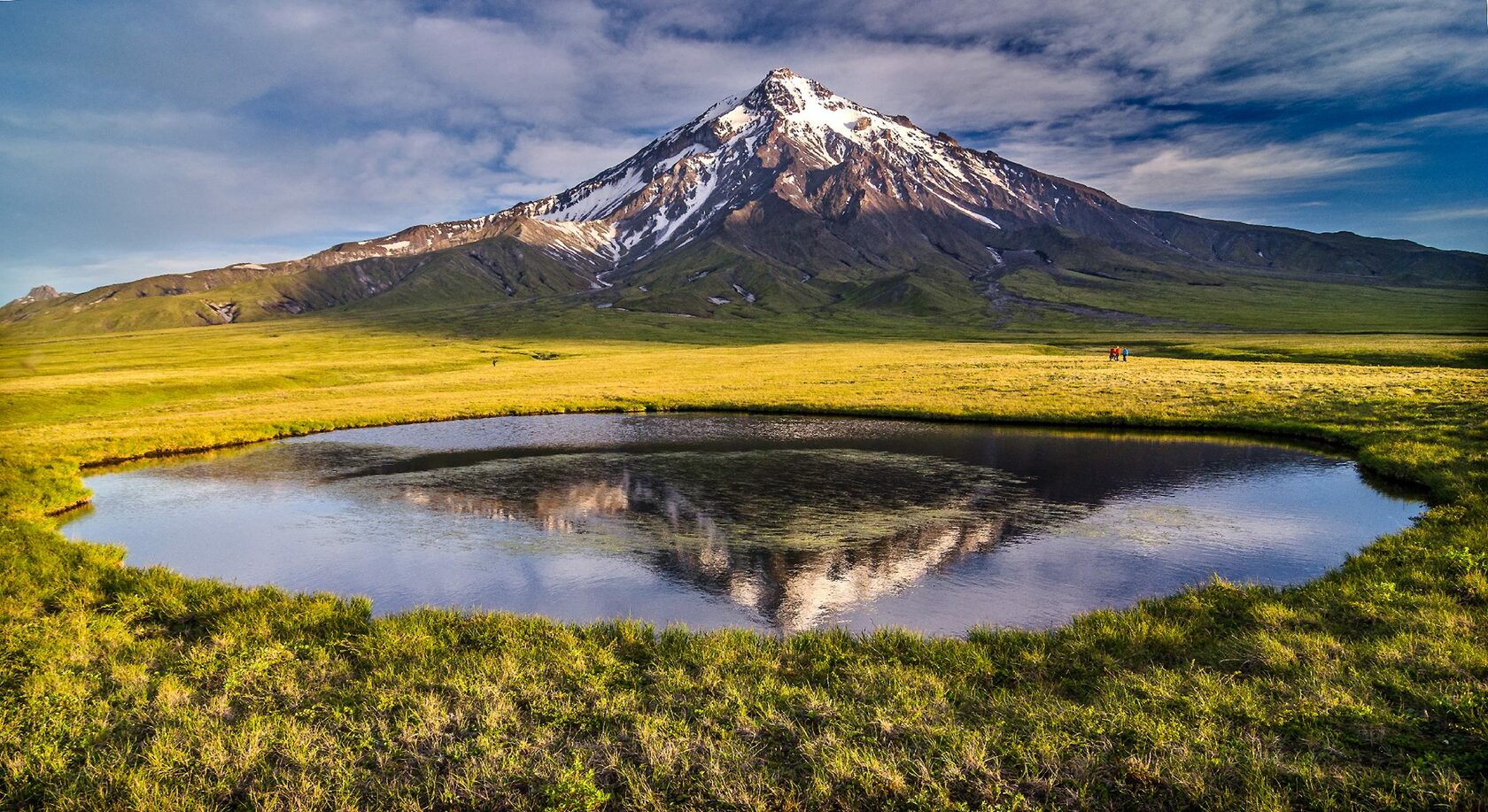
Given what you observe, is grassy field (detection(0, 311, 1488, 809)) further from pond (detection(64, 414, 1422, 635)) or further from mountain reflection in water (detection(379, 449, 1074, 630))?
mountain reflection in water (detection(379, 449, 1074, 630))

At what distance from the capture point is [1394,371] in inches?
2608

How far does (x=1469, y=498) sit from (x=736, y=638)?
82.6 ft

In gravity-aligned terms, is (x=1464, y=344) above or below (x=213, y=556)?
above

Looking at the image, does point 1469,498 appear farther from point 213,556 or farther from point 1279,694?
point 213,556

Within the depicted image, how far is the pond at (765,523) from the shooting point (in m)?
18.7

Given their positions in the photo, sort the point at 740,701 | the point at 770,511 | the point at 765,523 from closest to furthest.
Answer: the point at 740,701 < the point at 765,523 < the point at 770,511

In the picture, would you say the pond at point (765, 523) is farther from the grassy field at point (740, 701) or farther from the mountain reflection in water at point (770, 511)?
the grassy field at point (740, 701)

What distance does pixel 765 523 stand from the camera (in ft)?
84.2

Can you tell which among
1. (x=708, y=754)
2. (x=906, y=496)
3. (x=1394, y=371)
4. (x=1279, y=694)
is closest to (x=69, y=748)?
(x=708, y=754)

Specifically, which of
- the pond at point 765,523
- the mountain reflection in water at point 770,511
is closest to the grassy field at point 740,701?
the pond at point 765,523

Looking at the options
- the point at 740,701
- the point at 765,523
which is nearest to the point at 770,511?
the point at 765,523

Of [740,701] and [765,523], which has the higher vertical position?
[740,701]

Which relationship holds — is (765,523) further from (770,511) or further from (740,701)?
(740,701)

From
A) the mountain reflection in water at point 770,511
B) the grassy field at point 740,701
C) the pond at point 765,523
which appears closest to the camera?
the grassy field at point 740,701
